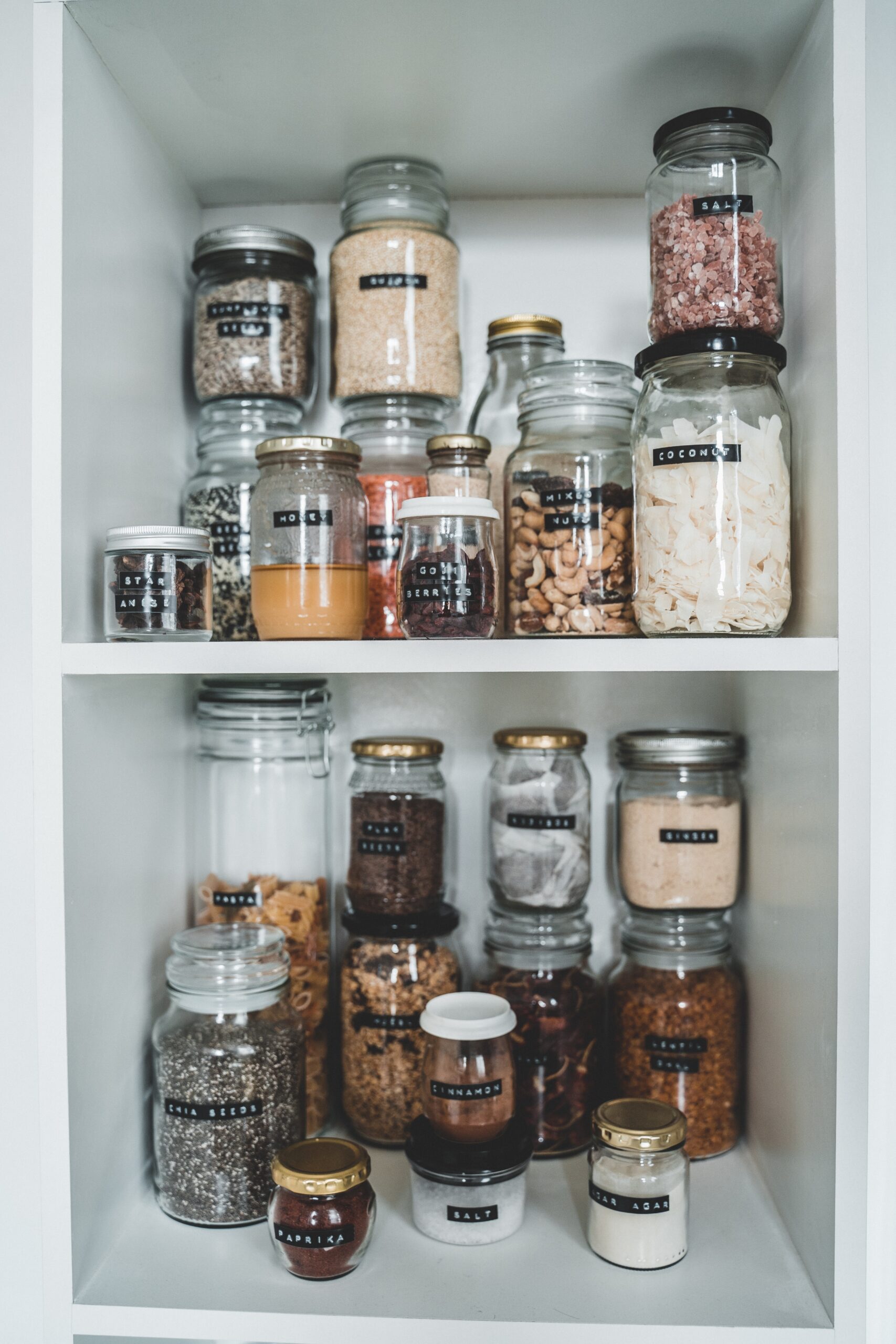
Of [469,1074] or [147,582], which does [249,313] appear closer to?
[147,582]

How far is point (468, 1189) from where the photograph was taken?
87 centimetres

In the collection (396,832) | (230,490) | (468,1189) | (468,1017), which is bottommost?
(468,1189)

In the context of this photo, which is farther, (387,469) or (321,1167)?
(387,469)

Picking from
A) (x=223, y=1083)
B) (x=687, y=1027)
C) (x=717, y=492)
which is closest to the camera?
(x=717, y=492)

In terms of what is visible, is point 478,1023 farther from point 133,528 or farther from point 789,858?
point 133,528

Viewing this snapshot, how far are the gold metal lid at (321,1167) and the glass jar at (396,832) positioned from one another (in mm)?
232

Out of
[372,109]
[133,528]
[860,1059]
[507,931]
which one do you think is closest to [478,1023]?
[507,931]

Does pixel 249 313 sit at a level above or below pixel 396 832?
above

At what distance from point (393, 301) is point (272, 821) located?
554 millimetres

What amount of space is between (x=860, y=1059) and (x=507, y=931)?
1.28ft

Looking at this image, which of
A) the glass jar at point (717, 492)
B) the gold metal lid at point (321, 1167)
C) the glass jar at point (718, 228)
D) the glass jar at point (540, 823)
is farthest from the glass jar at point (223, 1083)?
the glass jar at point (718, 228)

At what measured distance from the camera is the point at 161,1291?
2.66ft

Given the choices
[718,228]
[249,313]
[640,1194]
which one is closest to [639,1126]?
[640,1194]

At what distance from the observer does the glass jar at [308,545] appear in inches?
34.5
